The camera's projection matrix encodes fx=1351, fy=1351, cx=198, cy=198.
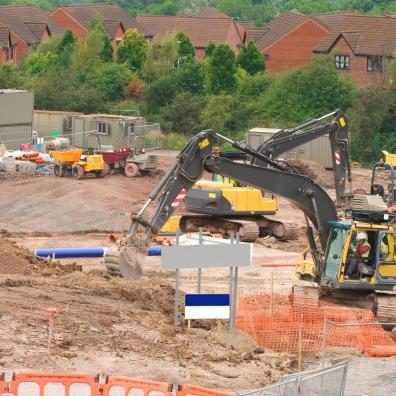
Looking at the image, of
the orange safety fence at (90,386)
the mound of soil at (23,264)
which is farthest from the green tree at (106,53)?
the orange safety fence at (90,386)

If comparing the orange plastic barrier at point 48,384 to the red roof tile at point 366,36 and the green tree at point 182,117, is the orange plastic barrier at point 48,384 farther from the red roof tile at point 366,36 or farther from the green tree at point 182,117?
the red roof tile at point 366,36

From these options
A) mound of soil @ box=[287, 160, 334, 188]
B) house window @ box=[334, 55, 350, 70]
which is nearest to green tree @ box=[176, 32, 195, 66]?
house window @ box=[334, 55, 350, 70]

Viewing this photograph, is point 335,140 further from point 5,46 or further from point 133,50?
point 5,46

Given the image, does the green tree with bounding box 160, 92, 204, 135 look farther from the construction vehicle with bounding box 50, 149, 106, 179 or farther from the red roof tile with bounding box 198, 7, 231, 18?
the red roof tile with bounding box 198, 7, 231, 18

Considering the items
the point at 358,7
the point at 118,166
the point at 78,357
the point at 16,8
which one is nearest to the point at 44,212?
the point at 118,166

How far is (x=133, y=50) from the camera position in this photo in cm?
8656

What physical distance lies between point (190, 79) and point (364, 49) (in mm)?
10644

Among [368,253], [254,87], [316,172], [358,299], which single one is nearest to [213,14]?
[254,87]

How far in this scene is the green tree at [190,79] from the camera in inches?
3007

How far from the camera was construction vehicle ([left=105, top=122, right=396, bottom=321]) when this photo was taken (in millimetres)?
Result: 25844

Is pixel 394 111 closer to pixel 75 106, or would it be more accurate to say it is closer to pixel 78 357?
pixel 75 106

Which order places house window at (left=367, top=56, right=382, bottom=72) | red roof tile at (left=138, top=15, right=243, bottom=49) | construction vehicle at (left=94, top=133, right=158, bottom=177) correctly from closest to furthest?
construction vehicle at (left=94, top=133, right=158, bottom=177)
house window at (left=367, top=56, right=382, bottom=72)
red roof tile at (left=138, top=15, right=243, bottom=49)

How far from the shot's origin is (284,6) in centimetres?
16488

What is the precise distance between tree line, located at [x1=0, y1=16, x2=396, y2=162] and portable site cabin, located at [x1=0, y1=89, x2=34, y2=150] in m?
8.56
